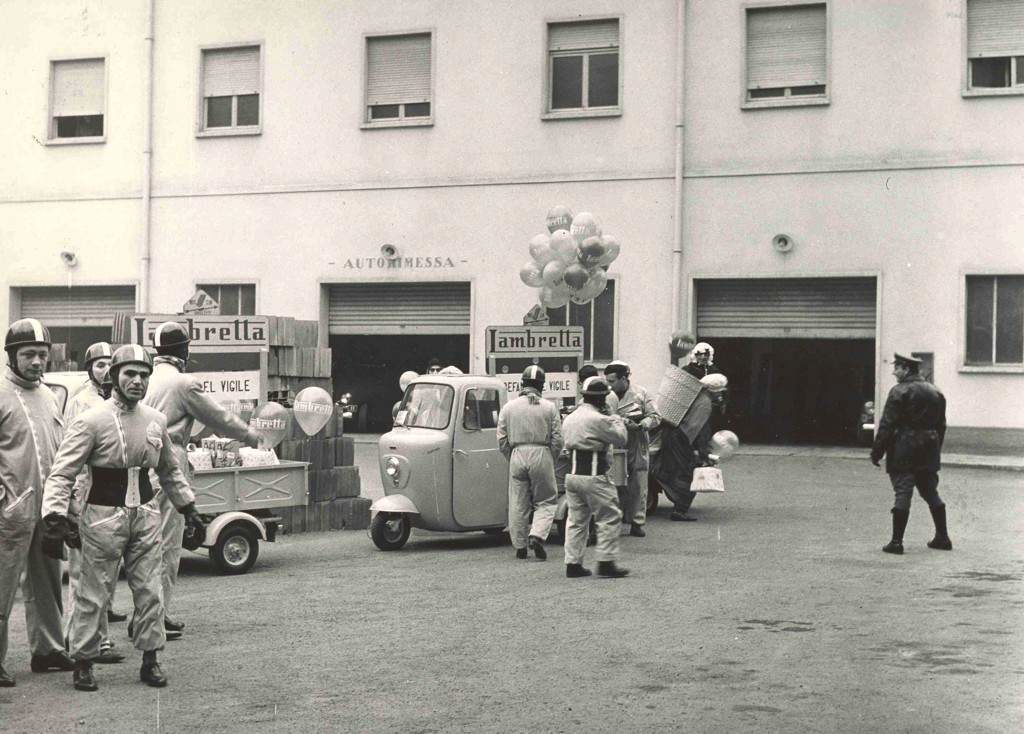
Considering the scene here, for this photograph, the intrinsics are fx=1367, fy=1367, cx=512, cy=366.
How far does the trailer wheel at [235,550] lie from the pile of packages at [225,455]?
2.05 ft

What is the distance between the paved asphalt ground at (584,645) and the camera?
6.29 meters

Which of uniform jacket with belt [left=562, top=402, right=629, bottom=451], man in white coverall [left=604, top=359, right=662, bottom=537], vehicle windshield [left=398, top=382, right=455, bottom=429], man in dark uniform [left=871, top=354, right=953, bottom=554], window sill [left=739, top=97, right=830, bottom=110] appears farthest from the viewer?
window sill [left=739, top=97, right=830, bottom=110]

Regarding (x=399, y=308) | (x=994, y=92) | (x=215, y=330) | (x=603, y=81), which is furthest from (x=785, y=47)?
(x=215, y=330)

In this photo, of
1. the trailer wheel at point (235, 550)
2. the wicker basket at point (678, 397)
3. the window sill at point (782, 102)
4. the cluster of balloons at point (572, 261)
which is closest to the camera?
the trailer wheel at point (235, 550)

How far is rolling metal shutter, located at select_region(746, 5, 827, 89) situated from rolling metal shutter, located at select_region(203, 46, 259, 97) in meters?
9.72

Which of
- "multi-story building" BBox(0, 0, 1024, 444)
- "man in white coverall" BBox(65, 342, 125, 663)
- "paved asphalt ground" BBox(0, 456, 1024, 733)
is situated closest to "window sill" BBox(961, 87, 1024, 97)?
"multi-story building" BBox(0, 0, 1024, 444)

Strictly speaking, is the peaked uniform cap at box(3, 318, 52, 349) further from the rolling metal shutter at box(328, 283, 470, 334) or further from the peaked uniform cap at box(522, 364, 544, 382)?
the rolling metal shutter at box(328, 283, 470, 334)

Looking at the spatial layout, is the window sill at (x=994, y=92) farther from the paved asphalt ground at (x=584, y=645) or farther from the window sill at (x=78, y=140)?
the window sill at (x=78, y=140)

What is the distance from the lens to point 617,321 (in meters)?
24.6

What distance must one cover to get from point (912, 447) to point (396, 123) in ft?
52.1

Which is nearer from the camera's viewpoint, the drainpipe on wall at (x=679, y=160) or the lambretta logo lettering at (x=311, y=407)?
the lambretta logo lettering at (x=311, y=407)

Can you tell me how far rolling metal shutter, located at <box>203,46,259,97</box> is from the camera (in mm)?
27000

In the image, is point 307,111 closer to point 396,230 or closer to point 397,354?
point 396,230

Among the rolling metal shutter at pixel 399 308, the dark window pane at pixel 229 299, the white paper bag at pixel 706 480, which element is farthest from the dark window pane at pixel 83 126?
the white paper bag at pixel 706 480
